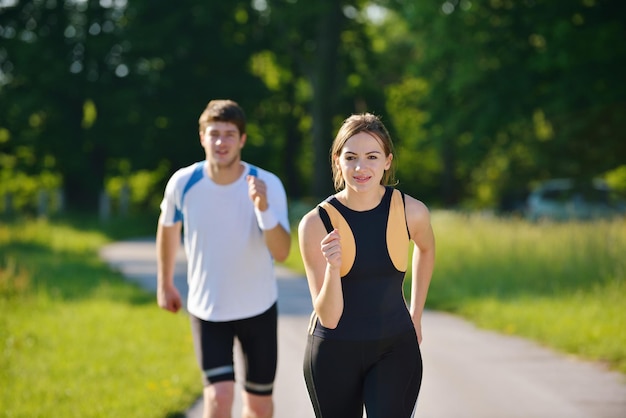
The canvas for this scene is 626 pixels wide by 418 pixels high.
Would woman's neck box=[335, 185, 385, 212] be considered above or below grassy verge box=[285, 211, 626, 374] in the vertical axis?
above

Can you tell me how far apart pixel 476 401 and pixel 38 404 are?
10.5ft

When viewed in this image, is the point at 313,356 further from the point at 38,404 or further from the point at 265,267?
the point at 38,404

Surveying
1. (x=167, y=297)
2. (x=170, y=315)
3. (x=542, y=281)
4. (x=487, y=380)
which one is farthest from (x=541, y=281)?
(x=167, y=297)

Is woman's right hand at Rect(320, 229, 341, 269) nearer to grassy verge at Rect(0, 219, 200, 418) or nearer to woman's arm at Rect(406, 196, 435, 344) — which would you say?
woman's arm at Rect(406, 196, 435, 344)

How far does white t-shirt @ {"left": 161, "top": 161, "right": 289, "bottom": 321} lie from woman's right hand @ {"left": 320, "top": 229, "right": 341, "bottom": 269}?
150 centimetres

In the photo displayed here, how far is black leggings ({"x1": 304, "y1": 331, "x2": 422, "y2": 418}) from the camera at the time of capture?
3.82 metres

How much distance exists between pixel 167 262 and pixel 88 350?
4.25 m

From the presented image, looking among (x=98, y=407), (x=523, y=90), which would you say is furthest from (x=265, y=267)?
(x=523, y=90)

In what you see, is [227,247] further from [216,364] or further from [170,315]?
[170,315]

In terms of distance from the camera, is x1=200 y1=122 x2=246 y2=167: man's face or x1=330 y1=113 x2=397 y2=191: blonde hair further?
x1=200 y1=122 x2=246 y2=167: man's face

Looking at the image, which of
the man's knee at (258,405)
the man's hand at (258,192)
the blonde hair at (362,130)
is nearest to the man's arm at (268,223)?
the man's hand at (258,192)

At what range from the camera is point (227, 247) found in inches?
203

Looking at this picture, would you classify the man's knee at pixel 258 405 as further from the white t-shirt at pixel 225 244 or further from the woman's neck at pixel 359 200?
the woman's neck at pixel 359 200

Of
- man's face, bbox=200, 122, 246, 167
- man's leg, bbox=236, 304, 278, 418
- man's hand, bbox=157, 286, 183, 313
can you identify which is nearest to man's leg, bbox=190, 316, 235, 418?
man's leg, bbox=236, 304, 278, 418
